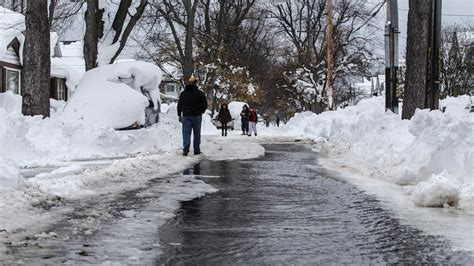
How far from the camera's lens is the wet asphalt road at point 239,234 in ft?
14.9

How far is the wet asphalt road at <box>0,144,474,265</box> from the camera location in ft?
14.9

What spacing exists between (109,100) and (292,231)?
11019mm

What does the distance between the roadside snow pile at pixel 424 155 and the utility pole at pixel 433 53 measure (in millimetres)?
962

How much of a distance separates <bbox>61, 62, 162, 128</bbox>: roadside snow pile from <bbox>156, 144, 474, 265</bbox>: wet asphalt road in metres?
7.36

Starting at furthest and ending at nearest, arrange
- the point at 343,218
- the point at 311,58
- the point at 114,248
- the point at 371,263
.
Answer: the point at 311,58 → the point at 343,218 → the point at 114,248 → the point at 371,263

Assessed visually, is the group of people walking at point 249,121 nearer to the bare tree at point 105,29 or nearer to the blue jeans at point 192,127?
the bare tree at point 105,29

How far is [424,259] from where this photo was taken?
179 inches

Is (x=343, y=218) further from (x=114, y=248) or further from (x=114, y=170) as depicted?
(x=114, y=170)

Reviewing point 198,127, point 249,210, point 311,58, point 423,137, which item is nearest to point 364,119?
point 198,127

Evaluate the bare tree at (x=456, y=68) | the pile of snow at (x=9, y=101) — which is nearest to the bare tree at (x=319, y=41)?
the bare tree at (x=456, y=68)

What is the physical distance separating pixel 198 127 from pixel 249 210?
7.13 meters

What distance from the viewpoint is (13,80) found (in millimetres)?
31516

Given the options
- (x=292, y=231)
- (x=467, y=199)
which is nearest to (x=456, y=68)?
(x=467, y=199)

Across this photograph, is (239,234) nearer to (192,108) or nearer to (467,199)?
(467,199)
